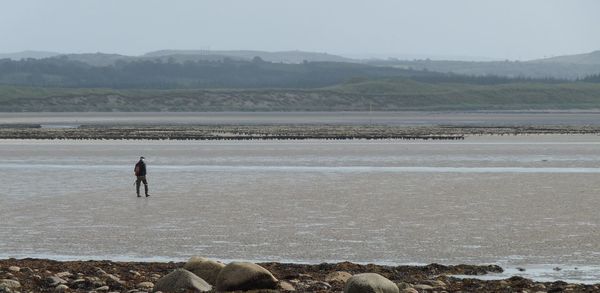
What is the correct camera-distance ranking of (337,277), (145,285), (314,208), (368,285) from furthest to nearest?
(314,208) → (337,277) → (145,285) → (368,285)

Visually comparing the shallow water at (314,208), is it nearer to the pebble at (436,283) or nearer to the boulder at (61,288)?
the pebble at (436,283)

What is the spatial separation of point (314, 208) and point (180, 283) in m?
13.3

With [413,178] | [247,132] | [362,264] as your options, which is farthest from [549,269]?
[247,132]

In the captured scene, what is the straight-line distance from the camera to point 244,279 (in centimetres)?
1741

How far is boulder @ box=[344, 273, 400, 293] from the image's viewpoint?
16031 mm

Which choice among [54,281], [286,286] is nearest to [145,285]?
[54,281]

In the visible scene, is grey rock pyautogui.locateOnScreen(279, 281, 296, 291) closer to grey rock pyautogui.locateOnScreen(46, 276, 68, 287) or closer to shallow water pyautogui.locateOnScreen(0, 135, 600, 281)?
grey rock pyautogui.locateOnScreen(46, 276, 68, 287)

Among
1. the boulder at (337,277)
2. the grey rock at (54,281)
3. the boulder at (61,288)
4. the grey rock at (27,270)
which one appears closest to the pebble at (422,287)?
the boulder at (337,277)

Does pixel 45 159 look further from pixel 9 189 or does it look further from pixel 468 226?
pixel 468 226

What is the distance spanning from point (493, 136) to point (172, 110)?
12386 centimetres

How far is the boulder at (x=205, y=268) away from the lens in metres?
18.2

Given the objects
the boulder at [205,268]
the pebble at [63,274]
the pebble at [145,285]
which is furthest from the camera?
the pebble at [63,274]

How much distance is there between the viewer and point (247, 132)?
89250 mm

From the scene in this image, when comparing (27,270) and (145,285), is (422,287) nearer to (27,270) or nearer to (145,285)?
(145,285)
